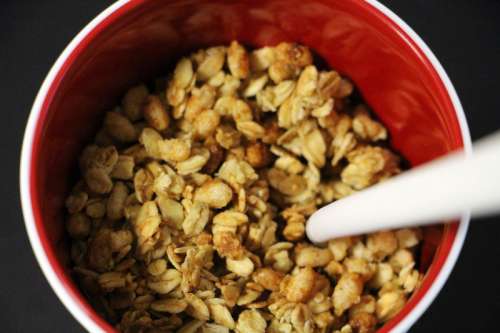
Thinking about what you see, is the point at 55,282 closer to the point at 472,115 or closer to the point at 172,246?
the point at 172,246

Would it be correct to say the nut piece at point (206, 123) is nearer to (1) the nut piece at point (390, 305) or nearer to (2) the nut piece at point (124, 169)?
(2) the nut piece at point (124, 169)

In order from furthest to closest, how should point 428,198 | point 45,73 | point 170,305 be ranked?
point 45,73 < point 170,305 < point 428,198

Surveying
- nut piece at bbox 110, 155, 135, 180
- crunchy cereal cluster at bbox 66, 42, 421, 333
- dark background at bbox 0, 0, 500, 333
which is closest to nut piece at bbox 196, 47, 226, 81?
crunchy cereal cluster at bbox 66, 42, 421, 333

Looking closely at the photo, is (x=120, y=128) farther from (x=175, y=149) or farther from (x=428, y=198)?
(x=428, y=198)

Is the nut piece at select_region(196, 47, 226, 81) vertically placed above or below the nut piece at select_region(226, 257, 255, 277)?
above

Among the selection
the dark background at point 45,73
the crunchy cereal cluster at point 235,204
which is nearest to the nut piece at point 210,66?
the crunchy cereal cluster at point 235,204

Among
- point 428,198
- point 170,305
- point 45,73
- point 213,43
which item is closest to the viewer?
point 428,198

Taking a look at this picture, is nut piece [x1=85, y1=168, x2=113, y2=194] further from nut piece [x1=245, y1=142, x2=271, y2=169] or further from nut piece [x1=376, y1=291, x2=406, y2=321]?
nut piece [x1=376, y1=291, x2=406, y2=321]

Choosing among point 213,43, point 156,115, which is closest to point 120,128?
point 156,115
